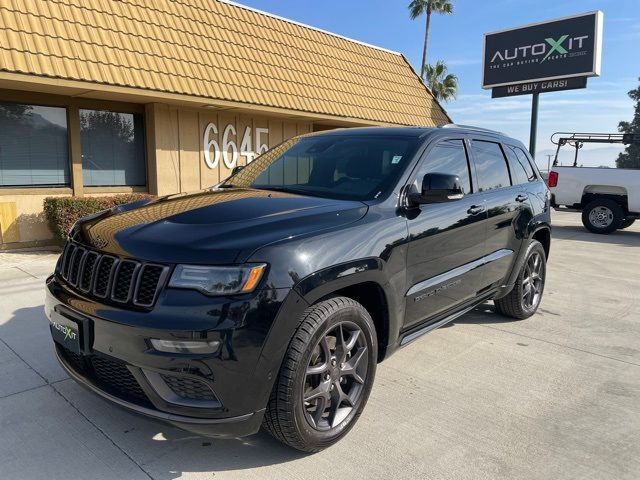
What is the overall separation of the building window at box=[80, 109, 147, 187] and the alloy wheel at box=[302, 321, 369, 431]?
25.1 feet

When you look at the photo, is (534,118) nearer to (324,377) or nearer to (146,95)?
(146,95)

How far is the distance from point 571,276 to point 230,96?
668cm

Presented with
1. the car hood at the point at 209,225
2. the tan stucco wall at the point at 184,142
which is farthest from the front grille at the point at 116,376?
the tan stucco wall at the point at 184,142

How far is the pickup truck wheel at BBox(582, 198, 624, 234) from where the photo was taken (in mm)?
12266

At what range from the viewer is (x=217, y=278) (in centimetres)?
235

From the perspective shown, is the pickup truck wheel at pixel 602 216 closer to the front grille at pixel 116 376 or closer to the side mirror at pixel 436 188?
the side mirror at pixel 436 188

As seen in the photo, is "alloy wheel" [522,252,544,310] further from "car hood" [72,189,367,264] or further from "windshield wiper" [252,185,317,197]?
"car hood" [72,189,367,264]

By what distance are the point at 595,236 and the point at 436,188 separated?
10.8 metres

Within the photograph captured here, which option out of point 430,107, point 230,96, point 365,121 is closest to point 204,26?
point 230,96

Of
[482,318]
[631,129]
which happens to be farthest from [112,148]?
[631,129]

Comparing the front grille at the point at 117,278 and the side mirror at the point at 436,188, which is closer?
the front grille at the point at 117,278

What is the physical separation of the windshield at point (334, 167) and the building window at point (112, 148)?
5930 mm

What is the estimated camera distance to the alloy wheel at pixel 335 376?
2.70 metres

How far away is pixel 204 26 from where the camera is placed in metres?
10.2
